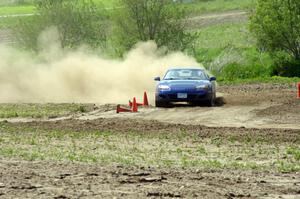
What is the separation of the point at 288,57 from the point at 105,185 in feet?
131

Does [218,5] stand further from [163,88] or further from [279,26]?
[163,88]

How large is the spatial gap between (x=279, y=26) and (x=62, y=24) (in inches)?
568

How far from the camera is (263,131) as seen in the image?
20828mm

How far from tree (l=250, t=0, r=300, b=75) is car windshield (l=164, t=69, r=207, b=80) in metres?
18.0

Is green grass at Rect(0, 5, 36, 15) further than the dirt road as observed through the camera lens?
Yes

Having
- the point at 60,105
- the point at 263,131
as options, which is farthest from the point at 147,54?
the point at 263,131

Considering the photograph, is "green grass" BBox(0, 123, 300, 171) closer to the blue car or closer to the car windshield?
the blue car

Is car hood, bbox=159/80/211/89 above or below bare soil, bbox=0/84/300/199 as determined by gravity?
above

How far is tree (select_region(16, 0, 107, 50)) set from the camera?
55.1 meters

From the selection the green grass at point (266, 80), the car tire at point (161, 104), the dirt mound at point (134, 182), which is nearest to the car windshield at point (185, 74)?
the car tire at point (161, 104)

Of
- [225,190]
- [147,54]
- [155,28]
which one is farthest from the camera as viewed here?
[155,28]

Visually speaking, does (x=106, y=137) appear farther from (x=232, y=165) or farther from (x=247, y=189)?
(x=247, y=189)

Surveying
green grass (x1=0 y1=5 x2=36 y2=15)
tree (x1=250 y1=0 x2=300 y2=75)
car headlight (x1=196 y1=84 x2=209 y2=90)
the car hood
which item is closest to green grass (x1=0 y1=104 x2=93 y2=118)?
the car hood

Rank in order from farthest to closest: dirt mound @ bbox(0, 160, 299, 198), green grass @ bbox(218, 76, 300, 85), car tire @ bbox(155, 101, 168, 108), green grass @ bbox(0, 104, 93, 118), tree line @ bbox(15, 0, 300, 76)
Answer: tree line @ bbox(15, 0, 300, 76) → green grass @ bbox(218, 76, 300, 85) → car tire @ bbox(155, 101, 168, 108) → green grass @ bbox(0, 104, 93, 118) → dirt mound @ bbox(0, 160, 299, 198)
